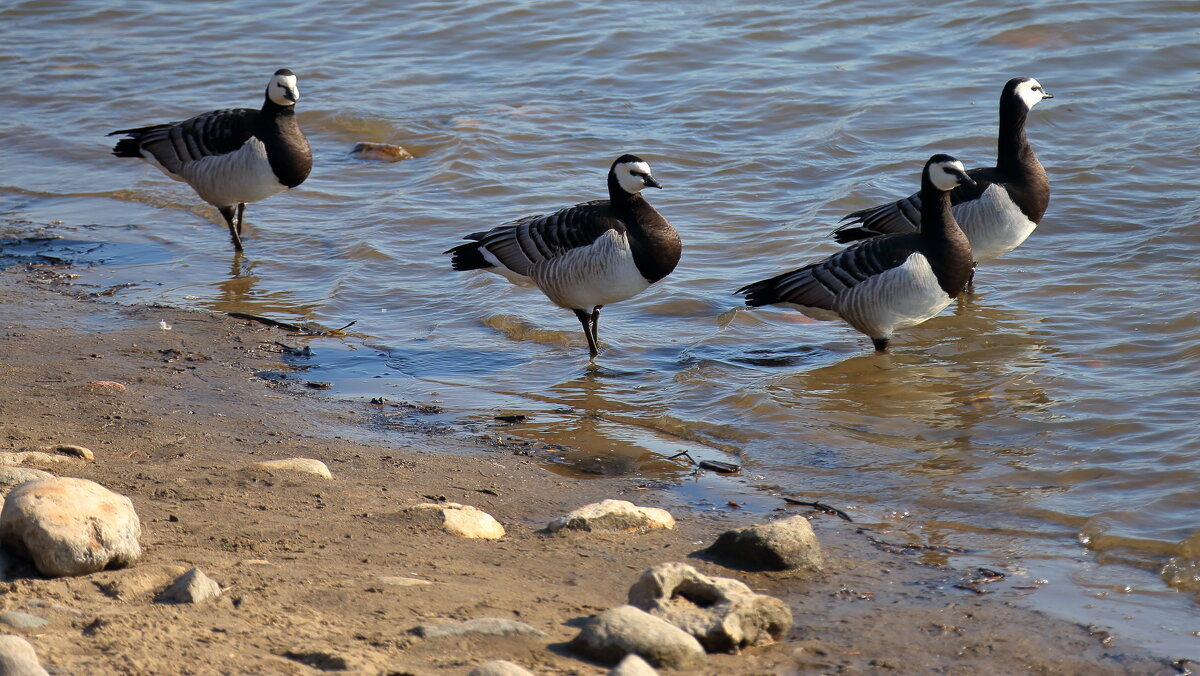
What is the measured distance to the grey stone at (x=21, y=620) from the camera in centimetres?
412

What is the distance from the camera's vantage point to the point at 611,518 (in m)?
5.71

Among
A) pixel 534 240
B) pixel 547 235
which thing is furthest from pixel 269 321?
pixel 547 235

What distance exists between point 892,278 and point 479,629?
5.24 m

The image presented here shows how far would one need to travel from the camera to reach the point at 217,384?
7.87m

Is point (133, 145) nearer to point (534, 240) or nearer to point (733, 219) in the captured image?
point (534, 240)

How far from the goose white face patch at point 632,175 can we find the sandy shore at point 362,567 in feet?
8.00

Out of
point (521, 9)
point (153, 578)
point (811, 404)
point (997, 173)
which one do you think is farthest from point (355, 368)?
point (521, 9)

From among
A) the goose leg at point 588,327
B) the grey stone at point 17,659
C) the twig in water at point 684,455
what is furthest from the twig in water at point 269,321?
the grey stone at point 17,659

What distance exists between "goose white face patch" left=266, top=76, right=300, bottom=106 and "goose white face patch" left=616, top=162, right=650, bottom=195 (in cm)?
381

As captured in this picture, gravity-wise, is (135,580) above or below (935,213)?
below

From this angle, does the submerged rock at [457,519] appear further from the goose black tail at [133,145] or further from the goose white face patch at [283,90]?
the goose black tail at [133,145]

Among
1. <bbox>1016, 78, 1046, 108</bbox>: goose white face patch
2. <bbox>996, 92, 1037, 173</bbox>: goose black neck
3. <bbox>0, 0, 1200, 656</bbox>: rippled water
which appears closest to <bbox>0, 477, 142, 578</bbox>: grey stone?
<bbox>0, 0, 1200, 656</bbox>: rippled water

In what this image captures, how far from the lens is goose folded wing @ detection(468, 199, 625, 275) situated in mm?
8961

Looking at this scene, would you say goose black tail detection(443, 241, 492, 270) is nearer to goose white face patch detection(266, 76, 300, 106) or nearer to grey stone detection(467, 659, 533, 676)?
goose white face patch detection(266, 76, 300, 106)
